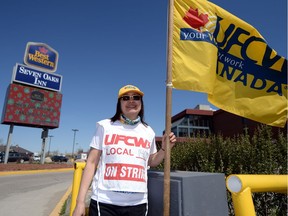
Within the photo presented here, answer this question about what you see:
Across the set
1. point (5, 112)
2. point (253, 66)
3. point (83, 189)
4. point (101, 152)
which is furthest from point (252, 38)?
point (5, 112)

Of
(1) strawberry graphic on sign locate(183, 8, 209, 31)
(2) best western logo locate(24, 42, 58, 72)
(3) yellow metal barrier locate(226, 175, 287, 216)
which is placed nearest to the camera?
(3) yellow metal barrier locate(226, 175, 287, 216)

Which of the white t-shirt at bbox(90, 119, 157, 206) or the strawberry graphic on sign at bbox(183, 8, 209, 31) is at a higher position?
the strawberry graphic on sign at bbox(183, 8, 209, 31)

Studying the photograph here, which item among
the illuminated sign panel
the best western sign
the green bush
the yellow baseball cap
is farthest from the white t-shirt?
the best western sign

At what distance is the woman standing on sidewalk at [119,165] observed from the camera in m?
1.93

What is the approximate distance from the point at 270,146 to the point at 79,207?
339cm

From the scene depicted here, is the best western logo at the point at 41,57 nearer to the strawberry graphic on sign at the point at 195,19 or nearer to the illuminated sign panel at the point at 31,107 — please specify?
the illuminated sign panel at the point at 31,107

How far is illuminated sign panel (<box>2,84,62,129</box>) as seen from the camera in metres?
25.6

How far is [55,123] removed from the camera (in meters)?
28.5

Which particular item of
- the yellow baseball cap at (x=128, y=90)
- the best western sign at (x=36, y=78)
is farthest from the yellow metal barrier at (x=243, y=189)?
the best western sign at (x=36, y=78)

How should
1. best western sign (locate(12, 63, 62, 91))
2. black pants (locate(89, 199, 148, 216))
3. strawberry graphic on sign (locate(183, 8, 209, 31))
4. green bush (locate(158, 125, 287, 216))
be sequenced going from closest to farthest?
black pants (locate(89, 199, 148, 216)) → strawberry graphic on sign (locate(183, 8, 209, 31)) → green bush (locate(158, 125, 287, 216)) → best western sign (locate(12, 63, 62, 91))

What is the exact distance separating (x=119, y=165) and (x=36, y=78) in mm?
29553

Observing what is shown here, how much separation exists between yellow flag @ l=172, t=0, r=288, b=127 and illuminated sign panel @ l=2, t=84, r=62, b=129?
1041 inches

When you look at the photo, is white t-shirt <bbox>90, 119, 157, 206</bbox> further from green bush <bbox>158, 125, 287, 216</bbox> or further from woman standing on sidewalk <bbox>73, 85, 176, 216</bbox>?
green bush <bbox>158, 125, 287, 216</bbox>

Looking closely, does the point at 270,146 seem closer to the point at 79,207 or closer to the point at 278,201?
the point at 278,201
